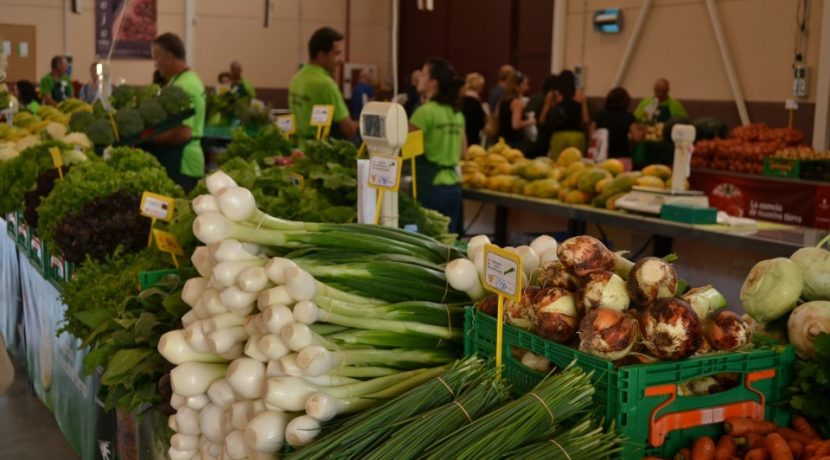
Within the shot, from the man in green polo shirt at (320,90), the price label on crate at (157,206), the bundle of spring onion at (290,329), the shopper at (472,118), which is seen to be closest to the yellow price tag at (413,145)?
the price label on crate at (157,206)

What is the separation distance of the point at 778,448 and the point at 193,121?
4.98 metres

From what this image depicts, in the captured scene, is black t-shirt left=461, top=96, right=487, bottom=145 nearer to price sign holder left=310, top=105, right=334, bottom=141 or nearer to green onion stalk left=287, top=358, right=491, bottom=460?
price sign holder left=310, top=105, right=334, bottom=141

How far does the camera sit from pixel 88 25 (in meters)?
16.7

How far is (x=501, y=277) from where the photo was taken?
6.60 feet

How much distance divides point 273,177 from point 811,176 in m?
5.54

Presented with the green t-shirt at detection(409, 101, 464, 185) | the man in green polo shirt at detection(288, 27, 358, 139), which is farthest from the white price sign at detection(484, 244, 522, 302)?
the green t-shirt at detection(409, 101, 464, 185)

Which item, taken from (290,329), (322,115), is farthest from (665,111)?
(290,329)

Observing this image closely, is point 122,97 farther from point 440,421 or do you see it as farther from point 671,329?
point 671,329

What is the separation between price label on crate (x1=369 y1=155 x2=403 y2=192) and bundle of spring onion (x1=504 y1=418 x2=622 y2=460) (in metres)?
1.22

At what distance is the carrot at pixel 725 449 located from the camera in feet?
6.29

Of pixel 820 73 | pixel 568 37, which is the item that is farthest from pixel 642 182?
pixel 568 37

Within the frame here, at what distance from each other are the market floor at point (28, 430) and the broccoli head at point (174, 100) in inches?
71.4

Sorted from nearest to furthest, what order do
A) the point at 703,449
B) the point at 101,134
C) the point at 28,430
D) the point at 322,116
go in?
the point at 703,449
the point at 28,430
the point at 322,116
the point at 101,134

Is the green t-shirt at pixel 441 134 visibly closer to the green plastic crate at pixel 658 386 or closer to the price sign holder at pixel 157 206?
the price sign holder at pixel 157 206
